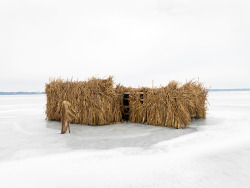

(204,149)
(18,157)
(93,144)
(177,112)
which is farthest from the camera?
(177,112)

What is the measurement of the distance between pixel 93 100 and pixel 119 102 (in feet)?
4.67

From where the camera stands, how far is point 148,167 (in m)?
3.84

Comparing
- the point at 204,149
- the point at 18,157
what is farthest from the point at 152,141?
the point at 18,157

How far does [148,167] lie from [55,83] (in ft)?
24.0

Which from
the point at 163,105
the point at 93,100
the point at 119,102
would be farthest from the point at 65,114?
the point at 163,105

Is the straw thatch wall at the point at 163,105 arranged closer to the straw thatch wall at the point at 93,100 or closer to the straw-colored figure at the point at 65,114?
the straw thatch wall at the point at 93,100

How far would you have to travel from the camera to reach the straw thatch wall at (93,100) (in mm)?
8578

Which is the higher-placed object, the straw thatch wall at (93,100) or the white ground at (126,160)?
the straw thatch wall at (93,100)

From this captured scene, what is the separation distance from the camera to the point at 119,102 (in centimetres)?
Result: 941

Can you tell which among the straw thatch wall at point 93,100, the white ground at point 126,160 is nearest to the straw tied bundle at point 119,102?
the straw thatch wall at point 93,100

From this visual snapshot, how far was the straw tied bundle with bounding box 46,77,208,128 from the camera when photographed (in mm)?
7816

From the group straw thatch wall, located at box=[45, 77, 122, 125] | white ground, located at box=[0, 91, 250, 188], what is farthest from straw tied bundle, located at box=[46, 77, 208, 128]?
white ground, located at box=[0, 91, 250, 188]

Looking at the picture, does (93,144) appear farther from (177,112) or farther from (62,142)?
(177,112)

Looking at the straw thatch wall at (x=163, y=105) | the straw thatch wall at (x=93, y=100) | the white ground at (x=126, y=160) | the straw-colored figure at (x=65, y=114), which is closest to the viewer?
the white ground at (x=126, y=160)
